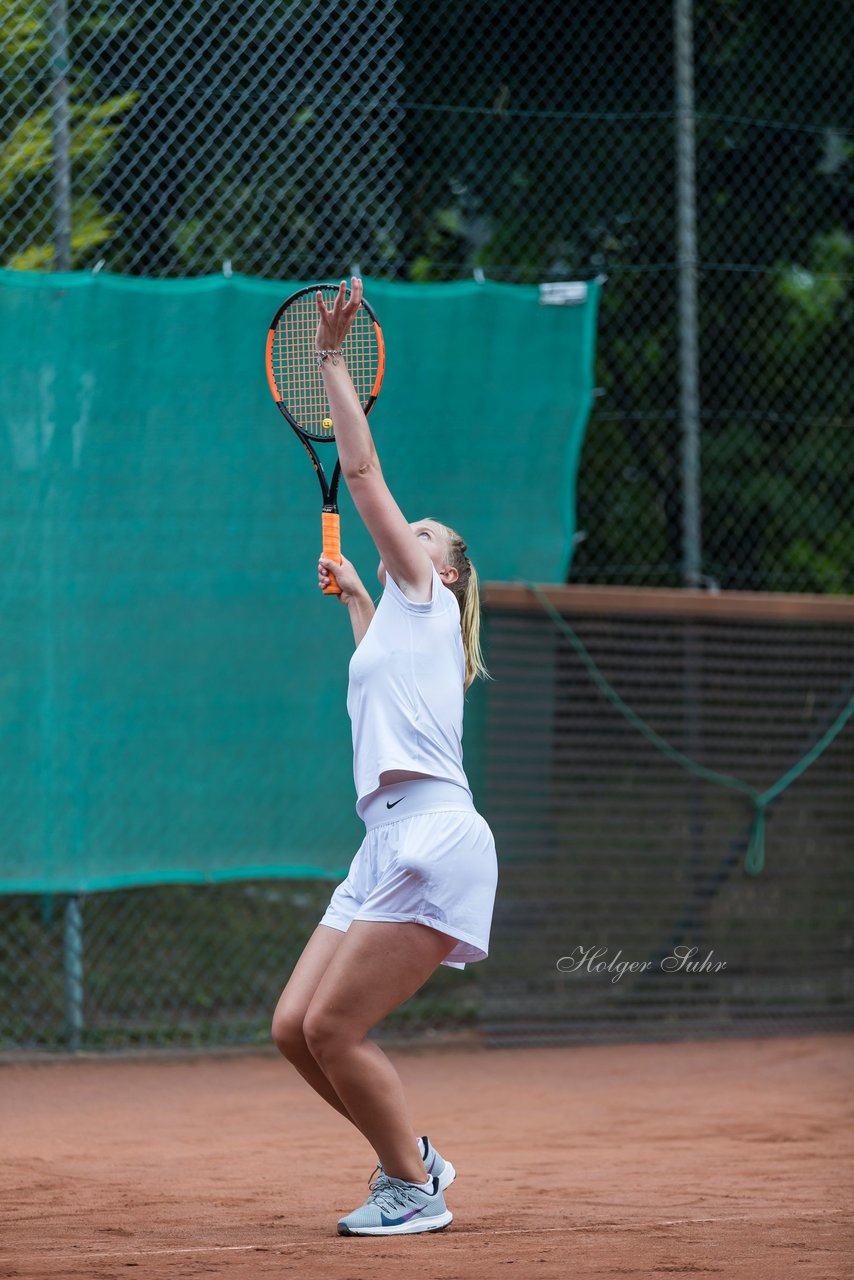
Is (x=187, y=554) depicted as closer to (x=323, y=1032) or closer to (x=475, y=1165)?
(x=475, y=1165)

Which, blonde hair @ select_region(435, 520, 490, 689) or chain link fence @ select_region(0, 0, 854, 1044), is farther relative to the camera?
chain link fence @ select_region(0, 0, 854, 1044)

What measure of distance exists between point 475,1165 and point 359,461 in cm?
243

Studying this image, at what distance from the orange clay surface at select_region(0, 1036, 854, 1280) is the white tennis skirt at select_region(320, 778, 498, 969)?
720 mm

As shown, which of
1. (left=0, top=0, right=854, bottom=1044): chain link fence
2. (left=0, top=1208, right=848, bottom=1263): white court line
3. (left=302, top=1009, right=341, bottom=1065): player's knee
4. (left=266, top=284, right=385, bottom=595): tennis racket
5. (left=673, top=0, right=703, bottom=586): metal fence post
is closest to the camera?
(left=0, top=1208, right=848, bottom=1263): white court line

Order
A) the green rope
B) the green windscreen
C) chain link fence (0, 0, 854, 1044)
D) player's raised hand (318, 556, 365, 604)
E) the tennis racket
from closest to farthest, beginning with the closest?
player's raised hand (318, 556, 365, 604) < the tennis racket < the green windscreen < chain link fence (0, 0, 854, 1044) < the green rope

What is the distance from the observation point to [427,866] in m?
3.65

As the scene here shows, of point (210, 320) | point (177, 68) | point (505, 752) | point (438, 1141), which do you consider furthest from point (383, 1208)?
point (177, 68)

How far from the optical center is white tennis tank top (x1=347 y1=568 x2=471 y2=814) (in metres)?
3.72

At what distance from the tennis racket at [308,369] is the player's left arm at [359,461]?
1.37ft

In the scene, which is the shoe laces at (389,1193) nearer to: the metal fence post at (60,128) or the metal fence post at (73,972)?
the metal fence post at (73,972)

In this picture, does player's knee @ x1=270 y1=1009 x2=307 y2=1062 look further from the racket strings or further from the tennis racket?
the racket strings

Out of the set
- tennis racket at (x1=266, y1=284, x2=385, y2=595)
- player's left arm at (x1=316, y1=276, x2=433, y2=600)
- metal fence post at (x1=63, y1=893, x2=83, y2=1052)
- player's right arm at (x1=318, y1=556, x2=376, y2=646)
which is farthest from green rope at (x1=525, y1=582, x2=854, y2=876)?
player's left arm at (x1=316, y1=276, x2=433, y2=600)

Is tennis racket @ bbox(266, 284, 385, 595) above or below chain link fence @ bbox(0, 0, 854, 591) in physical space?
below

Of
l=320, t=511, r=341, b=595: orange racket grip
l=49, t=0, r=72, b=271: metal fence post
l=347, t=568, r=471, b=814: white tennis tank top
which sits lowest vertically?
l=347, t=568, r=471, b=814: white tennis tank top
